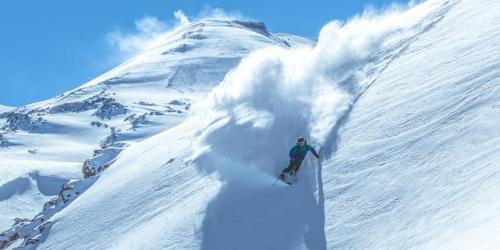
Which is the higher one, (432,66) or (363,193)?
(432,66)

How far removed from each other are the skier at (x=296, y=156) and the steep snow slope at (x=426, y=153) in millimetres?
715

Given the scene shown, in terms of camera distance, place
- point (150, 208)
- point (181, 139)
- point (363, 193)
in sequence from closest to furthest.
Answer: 1. point (363, 193)
2. point (150, 208)
3. point (181, 139)

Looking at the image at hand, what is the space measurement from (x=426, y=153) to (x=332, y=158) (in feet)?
10.4

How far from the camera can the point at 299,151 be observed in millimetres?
17609

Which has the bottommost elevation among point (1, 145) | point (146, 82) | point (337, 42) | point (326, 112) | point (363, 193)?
point (363, 193)

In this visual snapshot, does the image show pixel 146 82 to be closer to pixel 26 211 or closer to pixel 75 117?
pixel 75 117

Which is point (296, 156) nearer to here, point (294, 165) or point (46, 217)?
point (294, 165)

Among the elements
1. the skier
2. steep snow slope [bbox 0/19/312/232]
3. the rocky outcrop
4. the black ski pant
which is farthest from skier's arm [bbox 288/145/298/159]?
steep snow slope [bbox 0/19/312/232]

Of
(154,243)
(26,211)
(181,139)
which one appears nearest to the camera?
(154,243)

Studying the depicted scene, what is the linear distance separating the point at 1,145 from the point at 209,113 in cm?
7742

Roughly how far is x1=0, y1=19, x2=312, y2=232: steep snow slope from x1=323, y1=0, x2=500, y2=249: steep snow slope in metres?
15.3

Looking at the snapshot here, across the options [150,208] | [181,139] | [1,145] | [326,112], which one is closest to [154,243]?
[150,208]

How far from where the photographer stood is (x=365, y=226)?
44.8 feet

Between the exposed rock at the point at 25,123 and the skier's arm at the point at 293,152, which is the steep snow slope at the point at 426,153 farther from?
the exposed rock at the point at 25,123
